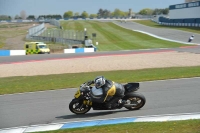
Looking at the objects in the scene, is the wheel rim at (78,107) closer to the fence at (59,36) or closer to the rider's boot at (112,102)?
the rider's boot at (112,102)

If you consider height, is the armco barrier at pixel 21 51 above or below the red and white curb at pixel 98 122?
below

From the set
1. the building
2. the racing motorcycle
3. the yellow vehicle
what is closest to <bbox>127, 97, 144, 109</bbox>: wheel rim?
the racing motorcycle

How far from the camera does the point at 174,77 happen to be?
59.1 feet

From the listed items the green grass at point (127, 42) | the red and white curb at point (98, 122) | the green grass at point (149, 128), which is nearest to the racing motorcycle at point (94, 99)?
the red and white curb at point (98, 122)

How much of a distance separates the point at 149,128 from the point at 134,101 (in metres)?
2.76

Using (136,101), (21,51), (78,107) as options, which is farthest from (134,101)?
(21,51)

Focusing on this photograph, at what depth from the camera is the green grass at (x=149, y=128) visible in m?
7.94

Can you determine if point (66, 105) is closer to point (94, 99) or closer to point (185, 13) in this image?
point (94, 99)

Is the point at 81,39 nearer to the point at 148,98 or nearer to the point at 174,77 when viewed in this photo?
the point at 174,77

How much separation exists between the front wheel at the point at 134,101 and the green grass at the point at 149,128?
78.9 inches

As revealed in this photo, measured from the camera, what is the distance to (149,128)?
8352mm

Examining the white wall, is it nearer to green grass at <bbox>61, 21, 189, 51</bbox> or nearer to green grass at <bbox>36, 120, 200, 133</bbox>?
green grass at <bbox>61, 21, 189, 51</bbox>

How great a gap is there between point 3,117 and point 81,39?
1783 inches

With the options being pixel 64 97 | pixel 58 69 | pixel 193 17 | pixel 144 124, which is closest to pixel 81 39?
Result: pixel 58 69
